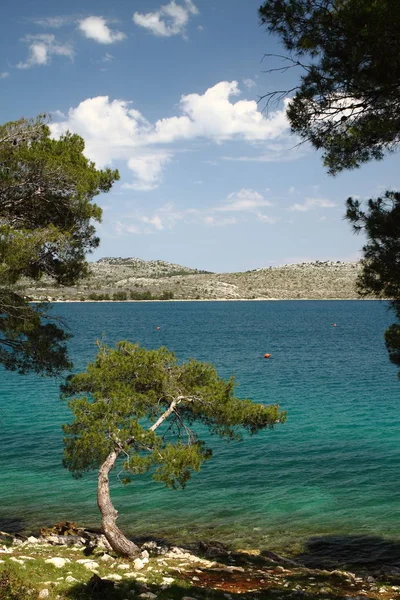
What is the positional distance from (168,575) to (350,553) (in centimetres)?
826

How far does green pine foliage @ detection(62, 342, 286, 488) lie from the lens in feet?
48.3

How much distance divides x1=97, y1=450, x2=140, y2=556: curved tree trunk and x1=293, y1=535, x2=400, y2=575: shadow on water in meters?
6.19

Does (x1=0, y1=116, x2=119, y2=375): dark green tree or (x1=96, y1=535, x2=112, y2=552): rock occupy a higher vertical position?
(x1=0, y1=116, x2=119, y2=375): dark green tree

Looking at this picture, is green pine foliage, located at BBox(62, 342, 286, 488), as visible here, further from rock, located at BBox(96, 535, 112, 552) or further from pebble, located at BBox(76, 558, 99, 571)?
rock, located at BBox(96, 535, 112, 552)

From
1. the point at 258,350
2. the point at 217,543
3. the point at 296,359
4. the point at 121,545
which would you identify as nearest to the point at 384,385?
the point at 296,359

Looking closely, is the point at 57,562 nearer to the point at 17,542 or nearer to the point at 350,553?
the point at 17,542

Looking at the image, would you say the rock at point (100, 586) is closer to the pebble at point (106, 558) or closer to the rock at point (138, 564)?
the rock at point (138, 564)

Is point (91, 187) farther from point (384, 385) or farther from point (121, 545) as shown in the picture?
point (384, 385)

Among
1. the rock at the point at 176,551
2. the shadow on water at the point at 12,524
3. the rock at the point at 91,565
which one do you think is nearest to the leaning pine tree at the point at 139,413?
the rock at the point at 91,565

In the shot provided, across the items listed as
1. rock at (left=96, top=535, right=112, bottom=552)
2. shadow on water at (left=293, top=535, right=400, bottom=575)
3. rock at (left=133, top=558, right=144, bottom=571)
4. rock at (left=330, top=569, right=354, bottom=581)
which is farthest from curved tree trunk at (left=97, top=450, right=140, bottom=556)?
shadow on water at (left=293, top=535, right=400, bottom=575)

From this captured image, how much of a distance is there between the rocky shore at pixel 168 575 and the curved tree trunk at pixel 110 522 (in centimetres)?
32

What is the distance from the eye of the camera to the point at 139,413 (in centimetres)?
1549

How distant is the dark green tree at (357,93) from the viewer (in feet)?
31.7

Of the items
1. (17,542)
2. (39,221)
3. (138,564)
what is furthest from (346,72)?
(17,542)
